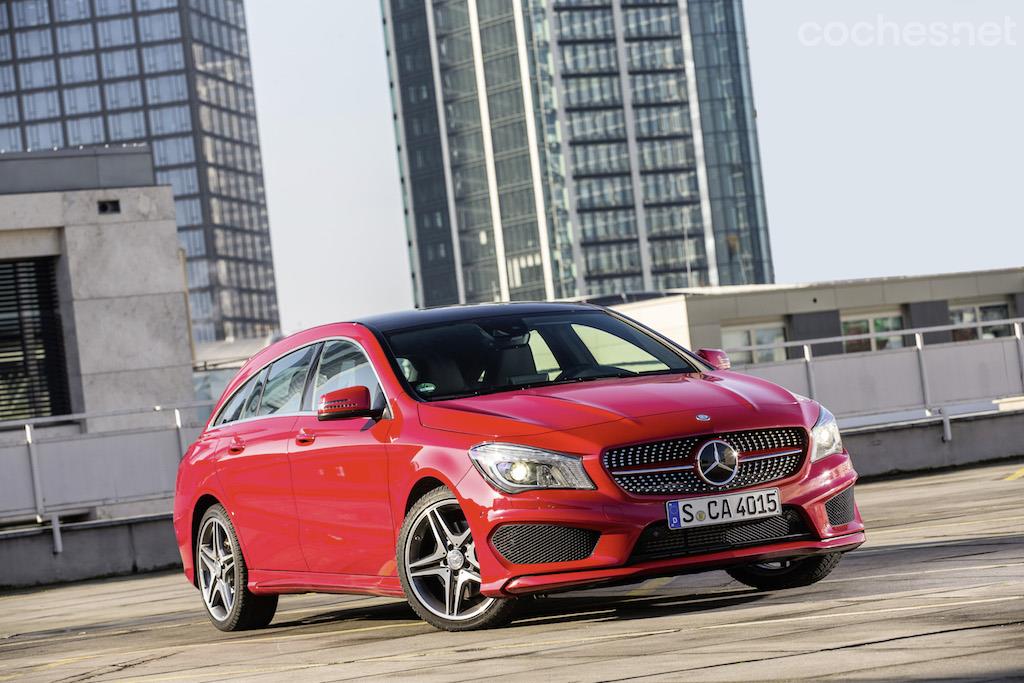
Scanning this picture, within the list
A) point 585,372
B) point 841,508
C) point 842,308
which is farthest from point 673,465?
point 842,308

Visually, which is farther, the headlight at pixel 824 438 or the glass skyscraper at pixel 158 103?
the glass skyscraper at pixel 158 103

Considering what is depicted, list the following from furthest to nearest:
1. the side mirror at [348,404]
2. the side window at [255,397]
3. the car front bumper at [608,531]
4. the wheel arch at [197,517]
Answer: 1. the wheel arch at [197,517]
2. the side window at [255,397]
3. the side mirror at [348,404]
4. the car front bumper at [608,531]

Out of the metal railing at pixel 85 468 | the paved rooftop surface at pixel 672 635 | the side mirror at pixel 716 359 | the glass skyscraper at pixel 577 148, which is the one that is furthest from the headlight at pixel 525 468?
the glass skyscraper at pixel 577 148

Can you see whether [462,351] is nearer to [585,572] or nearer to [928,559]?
[585,572]

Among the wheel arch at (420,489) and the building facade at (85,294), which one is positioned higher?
the building facade at (85,294)

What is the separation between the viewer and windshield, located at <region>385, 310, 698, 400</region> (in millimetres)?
8508

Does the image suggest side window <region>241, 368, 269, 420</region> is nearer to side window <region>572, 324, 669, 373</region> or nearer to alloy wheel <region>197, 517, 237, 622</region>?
alloy wheel <region>197, 517, 237, 622</region>

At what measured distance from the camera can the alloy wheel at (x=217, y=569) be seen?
10.1m

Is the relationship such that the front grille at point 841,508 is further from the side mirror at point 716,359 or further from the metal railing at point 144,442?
the metal railing at point 144,442

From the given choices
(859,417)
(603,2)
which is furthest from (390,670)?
(603,2)

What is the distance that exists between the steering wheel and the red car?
16 mm

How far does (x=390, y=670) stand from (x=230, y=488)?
3299mm

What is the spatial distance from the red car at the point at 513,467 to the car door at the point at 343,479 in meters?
0.01

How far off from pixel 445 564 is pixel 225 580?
260 centimetres
